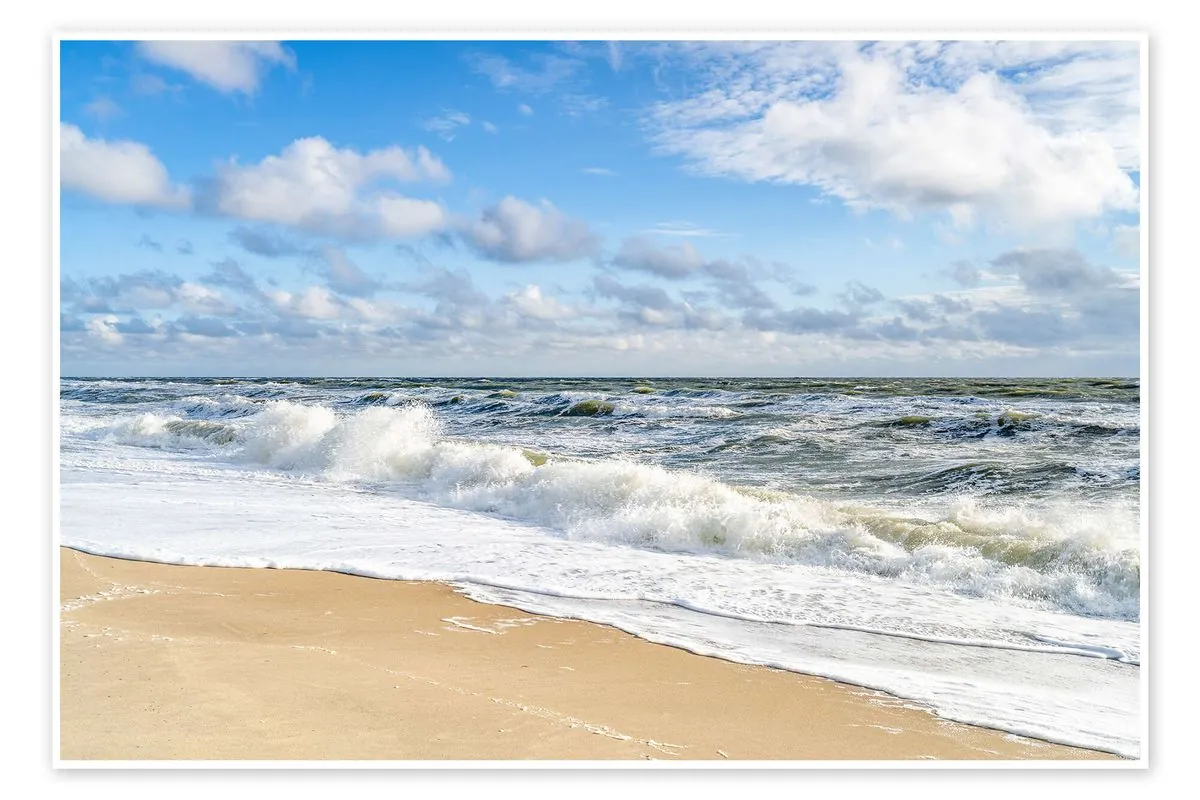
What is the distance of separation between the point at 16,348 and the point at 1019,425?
39.3 feet

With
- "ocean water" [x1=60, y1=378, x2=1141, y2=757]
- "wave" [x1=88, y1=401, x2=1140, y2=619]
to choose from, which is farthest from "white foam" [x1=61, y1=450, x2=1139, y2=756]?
"wave" [x1=88, y1=401, x2=1140, y2=619]

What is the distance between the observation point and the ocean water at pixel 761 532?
3.51 metres

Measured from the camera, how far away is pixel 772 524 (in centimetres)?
558

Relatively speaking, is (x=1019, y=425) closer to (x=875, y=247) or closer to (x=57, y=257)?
(x=875, y=247)

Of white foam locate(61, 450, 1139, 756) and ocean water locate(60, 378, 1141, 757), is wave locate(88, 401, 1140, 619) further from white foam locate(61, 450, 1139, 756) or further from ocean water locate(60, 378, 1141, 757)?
white foam locate(61, 450, 1139, 756)

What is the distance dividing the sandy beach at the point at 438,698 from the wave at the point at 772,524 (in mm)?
1932

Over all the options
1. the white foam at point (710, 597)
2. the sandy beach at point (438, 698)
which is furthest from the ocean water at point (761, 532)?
the sandy beach at point (438, 698)

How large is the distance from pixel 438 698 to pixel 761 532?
3192 millimetres
